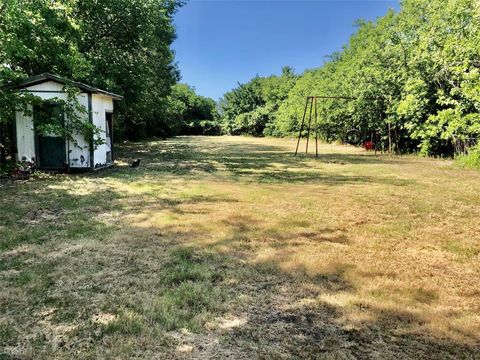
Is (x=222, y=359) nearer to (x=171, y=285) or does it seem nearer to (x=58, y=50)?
(x=171, y=285)

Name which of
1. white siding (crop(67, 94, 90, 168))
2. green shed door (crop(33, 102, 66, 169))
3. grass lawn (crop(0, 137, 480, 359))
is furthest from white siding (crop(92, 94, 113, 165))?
grass lawn (crop(0, 137, 480, 359))

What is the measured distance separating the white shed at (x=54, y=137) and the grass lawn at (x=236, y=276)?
332 centimetres

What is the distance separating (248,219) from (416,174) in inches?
303

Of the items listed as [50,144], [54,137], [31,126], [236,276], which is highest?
[31,126]

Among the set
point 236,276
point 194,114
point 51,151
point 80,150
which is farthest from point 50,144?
point 194,114

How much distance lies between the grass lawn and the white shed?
3316 millimetres

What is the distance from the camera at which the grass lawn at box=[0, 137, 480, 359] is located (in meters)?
2.60

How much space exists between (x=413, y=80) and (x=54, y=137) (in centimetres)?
1384

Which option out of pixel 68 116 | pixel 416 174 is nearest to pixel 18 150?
pixel 68 116

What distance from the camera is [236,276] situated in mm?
3703

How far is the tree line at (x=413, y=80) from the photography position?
12633mm

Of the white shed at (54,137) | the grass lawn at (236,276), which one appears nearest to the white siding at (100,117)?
the white shed at (54,137)

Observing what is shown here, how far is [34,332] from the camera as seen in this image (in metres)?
2.65

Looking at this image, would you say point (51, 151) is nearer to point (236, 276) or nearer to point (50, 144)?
point (50, 144)
